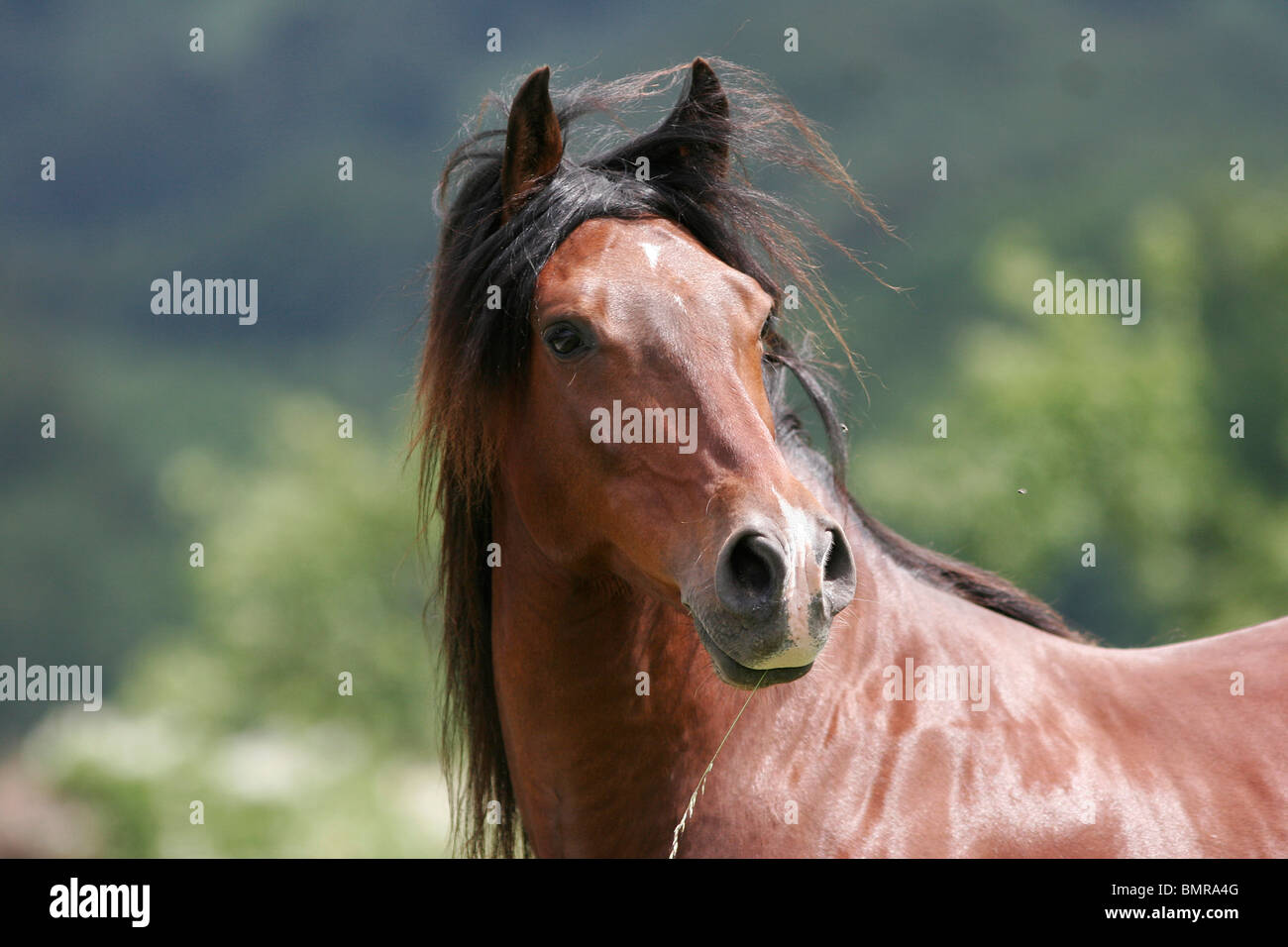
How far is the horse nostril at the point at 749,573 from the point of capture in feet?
6.61

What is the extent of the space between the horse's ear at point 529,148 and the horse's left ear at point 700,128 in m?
0.30

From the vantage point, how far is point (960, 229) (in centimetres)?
2319

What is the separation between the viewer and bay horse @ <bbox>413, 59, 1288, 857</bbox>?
2.28m

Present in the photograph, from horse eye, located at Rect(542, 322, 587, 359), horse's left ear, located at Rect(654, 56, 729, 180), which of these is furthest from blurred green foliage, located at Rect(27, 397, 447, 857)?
horse eye, located at Rect(542, 322, 587, 359)

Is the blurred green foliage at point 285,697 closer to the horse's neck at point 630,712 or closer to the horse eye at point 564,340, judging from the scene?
the horse's neck at point 630,712

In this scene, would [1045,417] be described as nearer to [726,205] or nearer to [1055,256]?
[1055,256]

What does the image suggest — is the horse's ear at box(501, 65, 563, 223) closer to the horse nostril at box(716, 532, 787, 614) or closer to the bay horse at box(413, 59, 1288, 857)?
the bay horse at box(413, 59, 1288, 857)

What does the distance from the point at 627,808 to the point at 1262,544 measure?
39.2 feet

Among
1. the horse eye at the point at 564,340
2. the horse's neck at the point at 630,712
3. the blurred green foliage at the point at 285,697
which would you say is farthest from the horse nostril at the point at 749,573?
the blurred green foliage at the point at 285,697

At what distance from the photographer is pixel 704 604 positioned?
2139 mm

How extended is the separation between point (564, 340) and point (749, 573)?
693 mm

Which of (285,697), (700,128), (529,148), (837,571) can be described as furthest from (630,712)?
(285,697)

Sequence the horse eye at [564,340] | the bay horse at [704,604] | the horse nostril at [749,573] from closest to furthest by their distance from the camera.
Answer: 1. the horse nostril at [749,573]
2. the bay horse at [704,604]
3. the horse eye at [564,340]

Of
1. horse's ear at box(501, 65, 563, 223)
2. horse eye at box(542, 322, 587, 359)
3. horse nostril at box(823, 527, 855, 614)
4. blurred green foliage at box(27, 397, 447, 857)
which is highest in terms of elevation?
horse's ear at box(501, 65, 563, 223)
